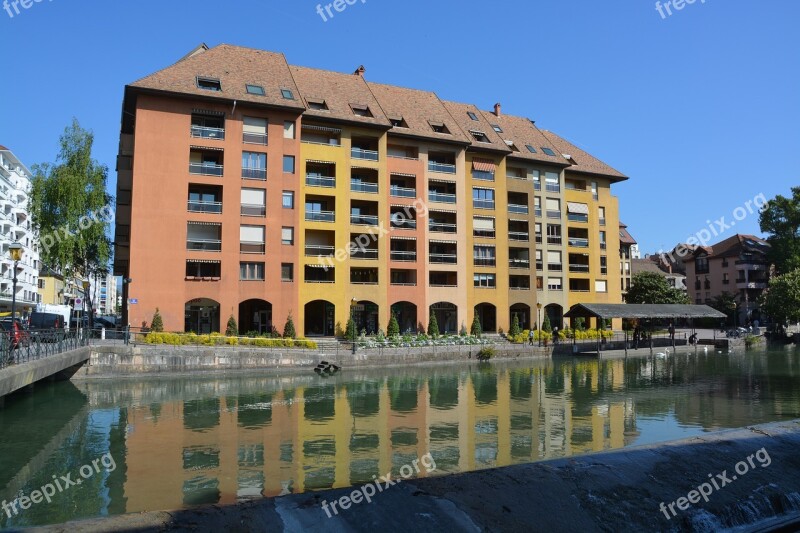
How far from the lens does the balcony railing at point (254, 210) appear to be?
41.9m

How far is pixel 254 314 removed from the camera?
45.2 metres

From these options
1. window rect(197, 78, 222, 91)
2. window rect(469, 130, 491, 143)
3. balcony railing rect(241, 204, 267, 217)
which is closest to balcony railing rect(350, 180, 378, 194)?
balcony railing rect(241, 204, 267, 217)

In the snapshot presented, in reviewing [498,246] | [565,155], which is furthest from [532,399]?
[565,155]

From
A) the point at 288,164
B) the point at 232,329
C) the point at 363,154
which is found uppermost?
the point at 363,154

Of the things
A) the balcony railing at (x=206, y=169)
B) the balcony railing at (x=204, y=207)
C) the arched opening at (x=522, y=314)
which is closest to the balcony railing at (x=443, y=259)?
the arched opening at (x=522, y=314)

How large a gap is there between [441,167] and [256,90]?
1745 centimetres

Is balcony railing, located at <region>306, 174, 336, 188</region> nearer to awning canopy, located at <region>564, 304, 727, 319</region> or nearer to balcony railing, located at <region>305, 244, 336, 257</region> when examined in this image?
balcony railing, located at <region>305, 244, 336, 257</region>

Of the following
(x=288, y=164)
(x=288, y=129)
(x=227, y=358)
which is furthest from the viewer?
(x=288, y=129)

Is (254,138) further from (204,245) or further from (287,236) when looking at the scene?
(204,245)

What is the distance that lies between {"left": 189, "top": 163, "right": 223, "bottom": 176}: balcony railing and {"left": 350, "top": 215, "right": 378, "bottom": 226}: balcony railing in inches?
445

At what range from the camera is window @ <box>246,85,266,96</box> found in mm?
42969

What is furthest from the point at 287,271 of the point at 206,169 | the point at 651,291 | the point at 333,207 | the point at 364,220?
the point at 651,291

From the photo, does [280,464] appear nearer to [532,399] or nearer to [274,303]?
[532,399]

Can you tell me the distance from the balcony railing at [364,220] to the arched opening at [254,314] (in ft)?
32.2
